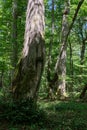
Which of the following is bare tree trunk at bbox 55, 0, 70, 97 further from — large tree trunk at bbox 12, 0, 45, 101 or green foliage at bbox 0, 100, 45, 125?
green foliage at bbox 0, 100, 45, 125

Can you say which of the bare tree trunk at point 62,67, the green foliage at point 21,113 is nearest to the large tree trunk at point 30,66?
the green foliage at point 21,113

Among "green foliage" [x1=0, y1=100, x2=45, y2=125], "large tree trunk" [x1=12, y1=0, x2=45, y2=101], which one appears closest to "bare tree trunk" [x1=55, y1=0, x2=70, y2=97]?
"large tree trunk" [x1=12, y1=0, x2=45, y2=101]

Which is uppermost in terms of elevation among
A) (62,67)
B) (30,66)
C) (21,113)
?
(30,66)

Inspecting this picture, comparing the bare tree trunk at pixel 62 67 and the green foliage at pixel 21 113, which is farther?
the bare tree trunk at pixel 62 67

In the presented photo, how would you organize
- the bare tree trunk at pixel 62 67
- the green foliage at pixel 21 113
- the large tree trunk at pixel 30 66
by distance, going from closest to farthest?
the green foliage at pixel 21 113, the large tree trunk at pixel 30 66, the bare tree trunk at pixel 62 67

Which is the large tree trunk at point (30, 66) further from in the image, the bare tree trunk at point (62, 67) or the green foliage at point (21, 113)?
the bare tree trunk at point (62, 67)

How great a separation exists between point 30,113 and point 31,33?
8.14 feet

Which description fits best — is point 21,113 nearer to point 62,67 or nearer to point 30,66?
point 30,66

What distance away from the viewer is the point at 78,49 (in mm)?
31734

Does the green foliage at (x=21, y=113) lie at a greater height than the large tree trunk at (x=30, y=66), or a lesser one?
lesser

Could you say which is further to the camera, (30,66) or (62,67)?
(62,67)

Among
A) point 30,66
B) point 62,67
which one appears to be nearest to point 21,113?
point 30,66

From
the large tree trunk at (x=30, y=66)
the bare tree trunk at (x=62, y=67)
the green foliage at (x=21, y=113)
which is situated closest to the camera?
the green foliage at (x=21, y=113)

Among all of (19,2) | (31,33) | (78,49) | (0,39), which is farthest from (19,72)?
(78,49)
